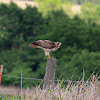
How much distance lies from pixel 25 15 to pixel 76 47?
8514mm

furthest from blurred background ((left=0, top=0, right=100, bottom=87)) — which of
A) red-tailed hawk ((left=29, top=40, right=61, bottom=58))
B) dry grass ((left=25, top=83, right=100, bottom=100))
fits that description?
dry grass ((left=25, top=83, right=100, bottom=100))

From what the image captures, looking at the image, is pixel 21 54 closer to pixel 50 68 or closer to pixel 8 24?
pixel 8 24

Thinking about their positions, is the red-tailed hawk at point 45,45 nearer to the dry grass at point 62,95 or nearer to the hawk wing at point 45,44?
the hawk wing at point 45,44

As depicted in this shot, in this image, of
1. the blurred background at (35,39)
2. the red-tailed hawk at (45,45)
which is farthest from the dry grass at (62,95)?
the blurred background at (35,39)

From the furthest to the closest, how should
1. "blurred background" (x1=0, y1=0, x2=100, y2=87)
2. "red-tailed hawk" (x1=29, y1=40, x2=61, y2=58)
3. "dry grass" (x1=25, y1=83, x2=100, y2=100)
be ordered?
"blurred background" (x1=0, y1=0, x2=100, y2=87)
"red-tailed hawk" (x1=29, y1=40, x2=61, y2=58)
"dry grass" (x1=25, y1=83, x2=100, y2=100)

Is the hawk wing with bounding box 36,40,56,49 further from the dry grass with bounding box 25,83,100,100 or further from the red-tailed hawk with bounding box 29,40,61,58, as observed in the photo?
the dry grass with bounding box 25,83,100,100

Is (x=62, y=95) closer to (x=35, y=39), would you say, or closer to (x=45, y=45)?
(x=45, y=45)

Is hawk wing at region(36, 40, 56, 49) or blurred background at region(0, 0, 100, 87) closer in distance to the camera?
hawk wing at region(36, 40, 56, 49)

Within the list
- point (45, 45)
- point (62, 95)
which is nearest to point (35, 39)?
point (45, 45)

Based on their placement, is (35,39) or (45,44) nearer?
(45,44)

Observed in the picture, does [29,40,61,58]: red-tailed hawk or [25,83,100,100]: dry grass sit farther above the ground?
[29,40,61,58]: red-tailed hawk

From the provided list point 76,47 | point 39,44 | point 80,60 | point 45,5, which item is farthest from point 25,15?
point 45,5

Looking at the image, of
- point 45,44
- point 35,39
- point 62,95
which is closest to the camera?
point 62,95

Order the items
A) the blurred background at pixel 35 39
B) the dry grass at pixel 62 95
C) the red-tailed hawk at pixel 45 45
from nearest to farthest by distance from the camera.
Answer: the dry grass at pixel 62 95 < the red-tailed hawk at pixel 45 45 < the blurred background at pixel 35 39
